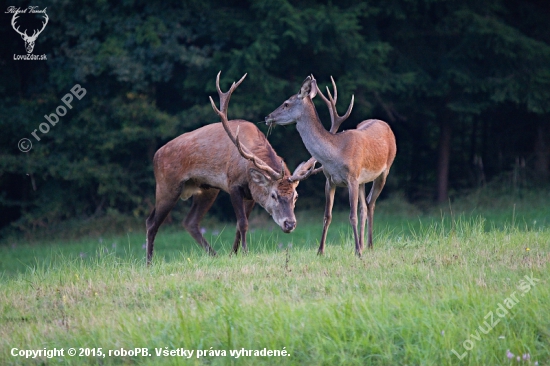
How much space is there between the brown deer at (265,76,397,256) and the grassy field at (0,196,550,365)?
0.67 metres

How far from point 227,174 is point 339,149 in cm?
211

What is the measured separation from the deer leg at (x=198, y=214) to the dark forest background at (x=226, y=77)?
6334mm

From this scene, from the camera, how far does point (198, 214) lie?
10.6 m

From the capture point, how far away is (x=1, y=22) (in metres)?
17.8

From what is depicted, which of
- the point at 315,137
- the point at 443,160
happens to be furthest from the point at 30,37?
the point at 315,137

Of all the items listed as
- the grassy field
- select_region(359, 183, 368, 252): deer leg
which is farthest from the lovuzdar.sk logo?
select_region(359, 183, 368, 252): deer leg

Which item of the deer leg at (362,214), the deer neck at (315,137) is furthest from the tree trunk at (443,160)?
the deer neck at (315,137)

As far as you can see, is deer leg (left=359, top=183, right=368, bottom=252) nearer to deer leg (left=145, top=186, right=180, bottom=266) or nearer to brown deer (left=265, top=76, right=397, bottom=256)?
brown deer (left=265, top=76, right=397, bottom=256)

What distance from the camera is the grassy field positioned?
5215 mm

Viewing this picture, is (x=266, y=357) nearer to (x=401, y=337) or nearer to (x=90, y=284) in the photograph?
(x=401, y=337)

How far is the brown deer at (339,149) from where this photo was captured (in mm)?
7988

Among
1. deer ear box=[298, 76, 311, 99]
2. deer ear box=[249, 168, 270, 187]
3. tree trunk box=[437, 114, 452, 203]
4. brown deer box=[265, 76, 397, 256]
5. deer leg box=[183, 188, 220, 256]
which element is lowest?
tree trunk box=[437, 114, 452, 203]

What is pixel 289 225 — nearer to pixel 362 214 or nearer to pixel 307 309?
pixel 362 214

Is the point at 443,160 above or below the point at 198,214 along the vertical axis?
below
